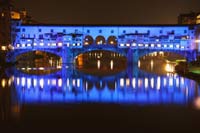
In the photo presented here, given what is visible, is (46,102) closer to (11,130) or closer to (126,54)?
(11,130)

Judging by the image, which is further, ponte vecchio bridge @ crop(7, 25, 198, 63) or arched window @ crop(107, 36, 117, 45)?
arched window @ crop(107, 36, 117, 45)

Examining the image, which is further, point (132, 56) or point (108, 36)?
point (108, 36)

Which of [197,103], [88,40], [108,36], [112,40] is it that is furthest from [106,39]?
[197,103]

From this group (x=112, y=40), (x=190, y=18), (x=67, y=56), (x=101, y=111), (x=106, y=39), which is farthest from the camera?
(x=190, y=18)

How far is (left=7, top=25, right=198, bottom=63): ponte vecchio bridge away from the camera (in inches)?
3314

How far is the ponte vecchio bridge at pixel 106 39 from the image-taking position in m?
84.2

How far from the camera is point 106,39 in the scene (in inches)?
3408

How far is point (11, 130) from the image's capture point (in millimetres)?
14953

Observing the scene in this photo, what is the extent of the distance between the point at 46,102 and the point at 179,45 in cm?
6533

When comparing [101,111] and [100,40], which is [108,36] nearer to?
[100,40]

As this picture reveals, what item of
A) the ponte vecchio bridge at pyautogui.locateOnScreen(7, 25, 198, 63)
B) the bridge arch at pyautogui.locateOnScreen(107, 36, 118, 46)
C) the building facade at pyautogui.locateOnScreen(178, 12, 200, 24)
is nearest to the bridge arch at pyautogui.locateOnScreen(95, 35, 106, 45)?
the ponte vecchio bridge at pyautogui.locateOnScreen(7, 25, 198, 63)

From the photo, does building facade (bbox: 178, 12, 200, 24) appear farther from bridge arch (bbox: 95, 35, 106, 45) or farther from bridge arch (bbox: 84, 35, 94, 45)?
bridge arch (bbox: 84, 35, 94, 45)

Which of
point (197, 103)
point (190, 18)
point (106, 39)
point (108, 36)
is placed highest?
point (190, 18)

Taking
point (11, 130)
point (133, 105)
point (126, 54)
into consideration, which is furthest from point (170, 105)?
point (126, 54)
